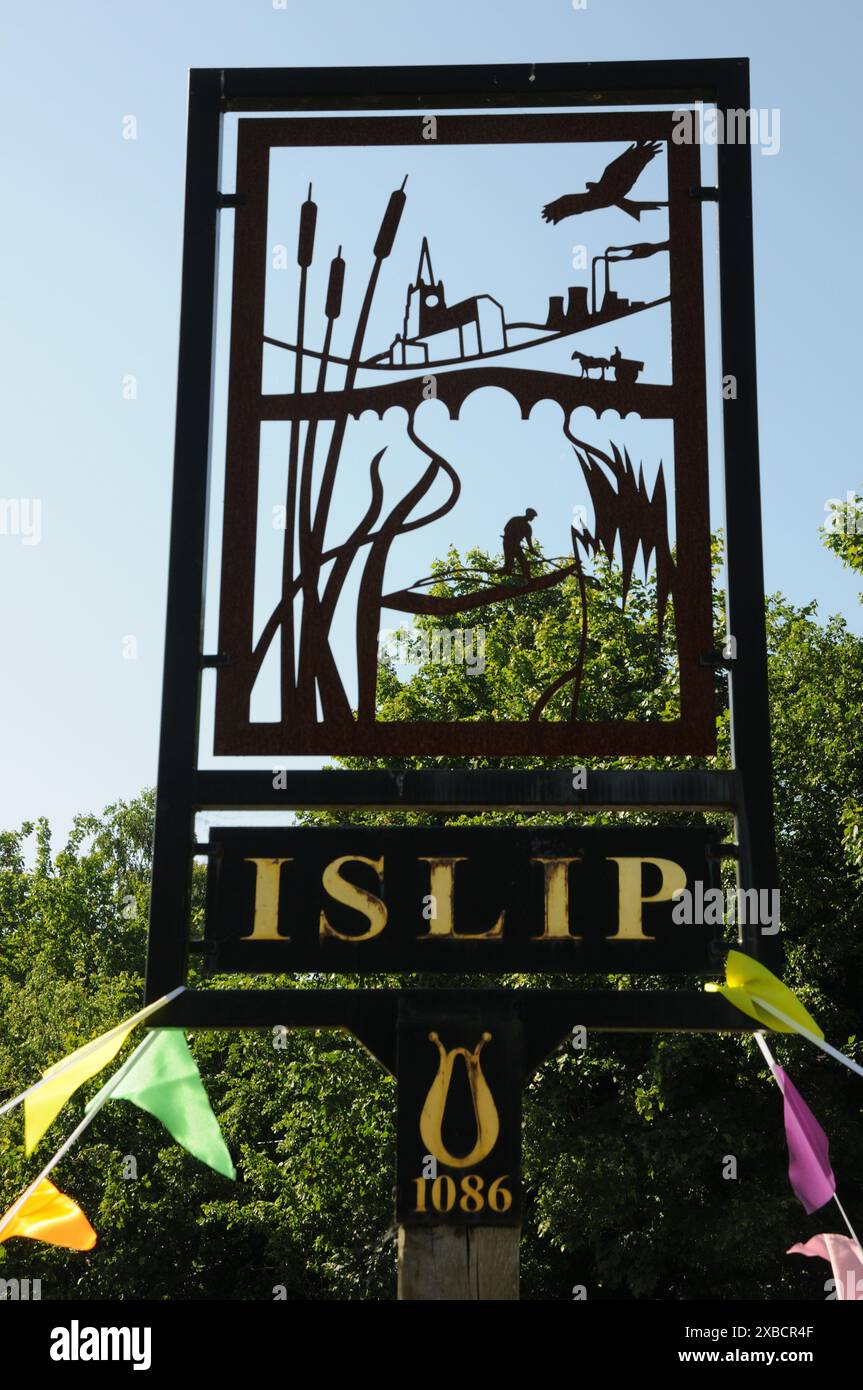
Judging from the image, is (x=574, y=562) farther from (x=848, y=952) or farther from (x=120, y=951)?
(x=120, y=951)

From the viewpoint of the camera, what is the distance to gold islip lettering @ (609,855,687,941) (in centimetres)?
498

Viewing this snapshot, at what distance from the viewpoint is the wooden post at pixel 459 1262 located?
463 centimetres

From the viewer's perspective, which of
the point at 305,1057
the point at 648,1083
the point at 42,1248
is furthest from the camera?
the point at 42,1248

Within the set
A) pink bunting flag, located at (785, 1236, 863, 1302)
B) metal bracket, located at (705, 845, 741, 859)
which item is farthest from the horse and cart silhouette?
pink bunting flag, located at (785, 1236, 863, 1302)

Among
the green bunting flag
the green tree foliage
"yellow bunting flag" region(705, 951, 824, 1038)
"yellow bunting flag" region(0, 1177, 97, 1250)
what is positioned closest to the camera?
"yellow bunting flag" region(0, 1177, 97, 1250)

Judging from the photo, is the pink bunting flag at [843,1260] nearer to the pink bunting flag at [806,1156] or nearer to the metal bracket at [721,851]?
the pink bunting flag at [806,1156]

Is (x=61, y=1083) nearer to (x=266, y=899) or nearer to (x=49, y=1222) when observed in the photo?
(x=49, y=1222)

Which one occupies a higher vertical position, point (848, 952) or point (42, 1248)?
point (848, 952)

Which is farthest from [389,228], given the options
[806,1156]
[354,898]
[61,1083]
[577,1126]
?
[577,1126]

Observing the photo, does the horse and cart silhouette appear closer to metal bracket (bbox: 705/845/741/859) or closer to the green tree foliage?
metal bracket (bbox: 705/845/741/859)

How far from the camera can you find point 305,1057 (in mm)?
20328

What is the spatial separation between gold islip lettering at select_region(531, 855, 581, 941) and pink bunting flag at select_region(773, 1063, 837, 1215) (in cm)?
90

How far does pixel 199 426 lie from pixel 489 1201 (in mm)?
3110
